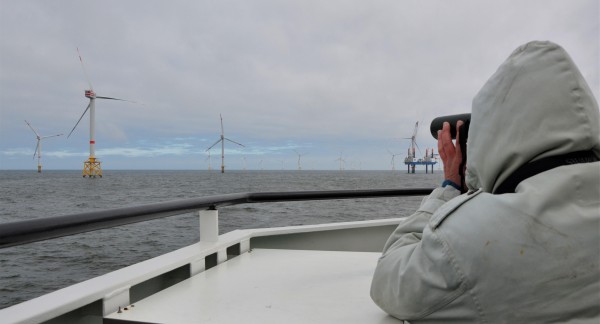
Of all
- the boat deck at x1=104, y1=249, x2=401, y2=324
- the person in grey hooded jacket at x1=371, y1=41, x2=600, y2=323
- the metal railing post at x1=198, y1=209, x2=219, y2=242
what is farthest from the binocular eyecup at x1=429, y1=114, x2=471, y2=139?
the metal railing post at x1=198, y1=209, x2=219, y2=242

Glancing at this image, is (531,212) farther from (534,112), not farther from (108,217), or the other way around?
(108,217)

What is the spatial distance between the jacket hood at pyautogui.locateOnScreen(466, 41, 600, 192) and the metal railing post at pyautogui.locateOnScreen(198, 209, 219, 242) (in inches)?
64.5

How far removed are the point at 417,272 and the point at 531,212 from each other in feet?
0.89

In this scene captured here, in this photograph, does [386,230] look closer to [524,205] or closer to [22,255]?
[524,205]

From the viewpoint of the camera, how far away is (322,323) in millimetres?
1310

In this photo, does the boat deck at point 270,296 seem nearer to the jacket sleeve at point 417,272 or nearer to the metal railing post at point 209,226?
the metal railing post at point 209,226

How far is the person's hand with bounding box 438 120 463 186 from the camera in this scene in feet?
3.60

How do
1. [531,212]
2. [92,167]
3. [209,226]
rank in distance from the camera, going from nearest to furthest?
[531,212] < [209,226] < [92,167]

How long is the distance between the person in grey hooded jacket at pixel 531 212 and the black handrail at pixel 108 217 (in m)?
1.04

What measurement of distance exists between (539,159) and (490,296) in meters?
0.29

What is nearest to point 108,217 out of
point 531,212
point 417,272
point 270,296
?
point 270,296

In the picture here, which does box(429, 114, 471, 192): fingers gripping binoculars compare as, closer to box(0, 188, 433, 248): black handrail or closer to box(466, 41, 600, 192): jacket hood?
box(466, 41, 600, 192): jacket hood

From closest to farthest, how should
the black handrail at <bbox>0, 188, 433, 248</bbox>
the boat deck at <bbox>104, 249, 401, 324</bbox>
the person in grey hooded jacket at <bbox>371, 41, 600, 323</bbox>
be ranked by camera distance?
the person in grey hooded jacket at <bbox>371, 41, 600, 323</bbox> < the black handrail at <bbox>0, 188, 433, 248</bbox> < the boat deck at <bbox>104, 249, 401, 324</bbox>

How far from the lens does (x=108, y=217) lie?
57.0 inches
